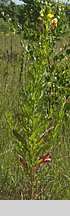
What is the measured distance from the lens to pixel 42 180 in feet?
6.56

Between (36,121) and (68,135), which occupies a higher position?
(68,135)

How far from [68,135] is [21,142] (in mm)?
653

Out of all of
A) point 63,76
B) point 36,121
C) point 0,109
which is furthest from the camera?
point 63,76

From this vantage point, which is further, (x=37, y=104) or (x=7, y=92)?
(x=7, y=92)

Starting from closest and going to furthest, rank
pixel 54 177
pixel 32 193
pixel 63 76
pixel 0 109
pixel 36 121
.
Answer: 1. pixel 36 121
2. pixel 32 193
3. pixel 54 177
4. pixel 0 109
5. pixel 63 76

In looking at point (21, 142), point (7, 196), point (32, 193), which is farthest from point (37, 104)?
point (7, 196)

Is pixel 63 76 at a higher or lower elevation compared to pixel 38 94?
higher

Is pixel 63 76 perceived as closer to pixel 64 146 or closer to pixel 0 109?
pixel 0 109

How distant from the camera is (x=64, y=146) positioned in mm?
2225

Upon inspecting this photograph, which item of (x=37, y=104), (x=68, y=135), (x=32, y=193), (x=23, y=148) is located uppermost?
(x=68, y=135)

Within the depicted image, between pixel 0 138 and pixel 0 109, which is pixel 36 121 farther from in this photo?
pixel 0 109

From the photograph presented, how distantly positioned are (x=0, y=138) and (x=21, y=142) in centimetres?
66

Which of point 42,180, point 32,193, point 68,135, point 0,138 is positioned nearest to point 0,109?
point 0,138

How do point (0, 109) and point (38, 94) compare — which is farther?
point (0, 109)
